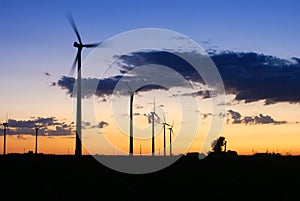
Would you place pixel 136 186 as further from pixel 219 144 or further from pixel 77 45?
pixel 219 144

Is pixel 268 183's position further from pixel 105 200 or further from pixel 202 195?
pixel 105 200

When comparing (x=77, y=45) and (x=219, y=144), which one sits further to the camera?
(x=219, y=144)

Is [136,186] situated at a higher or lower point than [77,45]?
lower

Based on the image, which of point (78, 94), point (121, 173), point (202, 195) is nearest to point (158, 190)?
point (202, 195)

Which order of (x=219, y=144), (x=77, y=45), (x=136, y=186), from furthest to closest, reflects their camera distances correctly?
(x=219, y=144) → (x=77, y=45) → (x=136, y=186)

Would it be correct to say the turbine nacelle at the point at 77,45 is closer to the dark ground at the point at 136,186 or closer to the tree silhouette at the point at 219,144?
the dark ground at the point at 136,186

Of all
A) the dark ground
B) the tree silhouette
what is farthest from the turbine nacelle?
the tree silhouette

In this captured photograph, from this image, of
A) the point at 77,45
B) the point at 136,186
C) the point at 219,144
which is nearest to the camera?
the point at 136,186

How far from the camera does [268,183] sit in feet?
157

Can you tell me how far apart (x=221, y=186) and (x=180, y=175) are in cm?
1005

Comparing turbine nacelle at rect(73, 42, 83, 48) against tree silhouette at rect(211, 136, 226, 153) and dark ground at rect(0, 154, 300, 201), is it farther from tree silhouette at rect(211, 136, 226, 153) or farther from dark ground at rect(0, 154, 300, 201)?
tree silhouette at rect(211, 136, 226, 153)

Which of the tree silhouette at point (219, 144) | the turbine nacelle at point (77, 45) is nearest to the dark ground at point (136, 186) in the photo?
the turbine nacelle at point (77, 45)

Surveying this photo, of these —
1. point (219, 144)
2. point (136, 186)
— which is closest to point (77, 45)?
point (136, 186)

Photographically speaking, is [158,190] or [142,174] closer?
[158,190]
